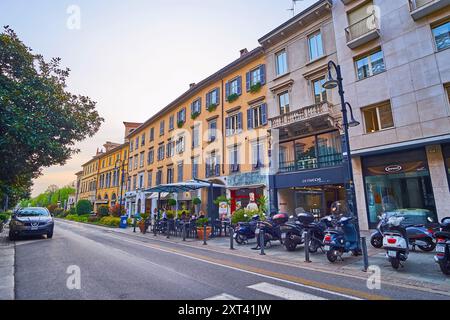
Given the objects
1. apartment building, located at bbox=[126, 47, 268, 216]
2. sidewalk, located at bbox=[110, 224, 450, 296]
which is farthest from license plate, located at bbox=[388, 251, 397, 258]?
apartment building, located at bbox=[126, 47, 268, 216]

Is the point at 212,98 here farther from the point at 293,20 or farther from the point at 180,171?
the point at 293,20

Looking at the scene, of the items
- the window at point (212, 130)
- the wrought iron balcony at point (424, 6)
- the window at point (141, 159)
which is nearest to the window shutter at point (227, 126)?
the window at point (212, 130)

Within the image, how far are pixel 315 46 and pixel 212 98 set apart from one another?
10234 millimetres

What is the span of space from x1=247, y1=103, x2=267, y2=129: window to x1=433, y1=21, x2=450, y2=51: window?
9.73 m

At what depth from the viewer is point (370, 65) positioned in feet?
44.0

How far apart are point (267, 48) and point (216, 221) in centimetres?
1323

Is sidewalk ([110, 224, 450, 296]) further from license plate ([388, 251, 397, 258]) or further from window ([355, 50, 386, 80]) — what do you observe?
window ([355, 50, 386, 80])

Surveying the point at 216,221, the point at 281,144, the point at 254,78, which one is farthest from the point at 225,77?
the point at 216,221

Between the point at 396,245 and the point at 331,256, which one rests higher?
the point at 396,245

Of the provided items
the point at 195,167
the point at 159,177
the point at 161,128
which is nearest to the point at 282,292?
the point at 195,167

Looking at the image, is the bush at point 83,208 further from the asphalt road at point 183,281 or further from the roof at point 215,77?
the asphalt road at point 183,281

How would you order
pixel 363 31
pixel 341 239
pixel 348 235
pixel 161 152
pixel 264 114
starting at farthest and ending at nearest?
pixel 161 152 < pixel 264 114 < pixel 363 31 < pixel 348 235 < pixel 341 239
